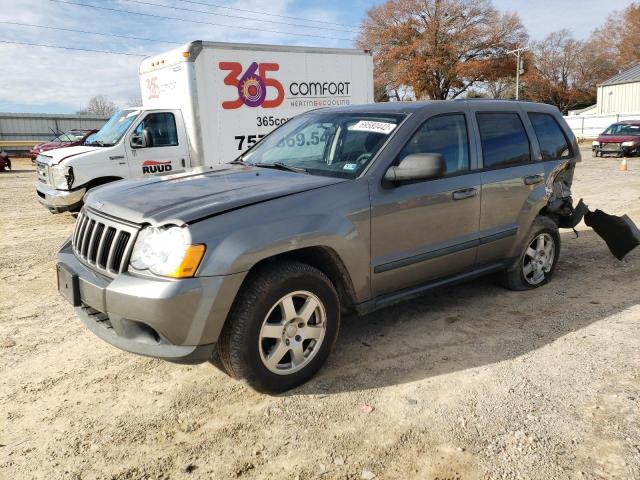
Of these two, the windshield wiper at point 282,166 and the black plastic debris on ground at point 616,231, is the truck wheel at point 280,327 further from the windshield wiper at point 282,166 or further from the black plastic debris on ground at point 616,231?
the black plastic debris on ground at point 616,231

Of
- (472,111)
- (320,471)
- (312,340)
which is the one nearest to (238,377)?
(312,340)

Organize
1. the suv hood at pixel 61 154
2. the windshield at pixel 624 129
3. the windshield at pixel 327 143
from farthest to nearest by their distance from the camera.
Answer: the windshield at pixel 624 129, the suv hood at pixel 61 154, the windshield at pixel 327 143

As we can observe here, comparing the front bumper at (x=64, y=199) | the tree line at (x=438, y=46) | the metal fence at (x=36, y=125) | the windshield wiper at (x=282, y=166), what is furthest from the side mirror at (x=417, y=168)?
the tree line at (x=438, y=46)

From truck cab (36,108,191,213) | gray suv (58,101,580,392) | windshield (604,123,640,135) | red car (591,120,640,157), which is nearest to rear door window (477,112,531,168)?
gray suv (58,101,580,392)

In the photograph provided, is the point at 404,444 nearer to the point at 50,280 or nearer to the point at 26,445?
the point at 26,445

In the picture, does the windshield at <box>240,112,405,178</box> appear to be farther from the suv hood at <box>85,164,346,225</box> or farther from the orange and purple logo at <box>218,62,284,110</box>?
the orange and purple logo at <box>218,62,284,110</box>

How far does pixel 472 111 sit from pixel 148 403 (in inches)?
130

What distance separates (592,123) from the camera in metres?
37.6

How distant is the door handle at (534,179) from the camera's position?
184 inches

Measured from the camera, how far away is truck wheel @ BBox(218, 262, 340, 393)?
2951 millimetres

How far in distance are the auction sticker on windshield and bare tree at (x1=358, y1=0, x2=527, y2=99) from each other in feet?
150

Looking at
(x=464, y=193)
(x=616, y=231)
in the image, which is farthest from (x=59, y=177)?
(x=616, y=231)

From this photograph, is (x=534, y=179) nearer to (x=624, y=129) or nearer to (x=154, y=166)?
(x=154, y=166)

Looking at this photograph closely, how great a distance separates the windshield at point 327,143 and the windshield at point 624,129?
71.1ft
